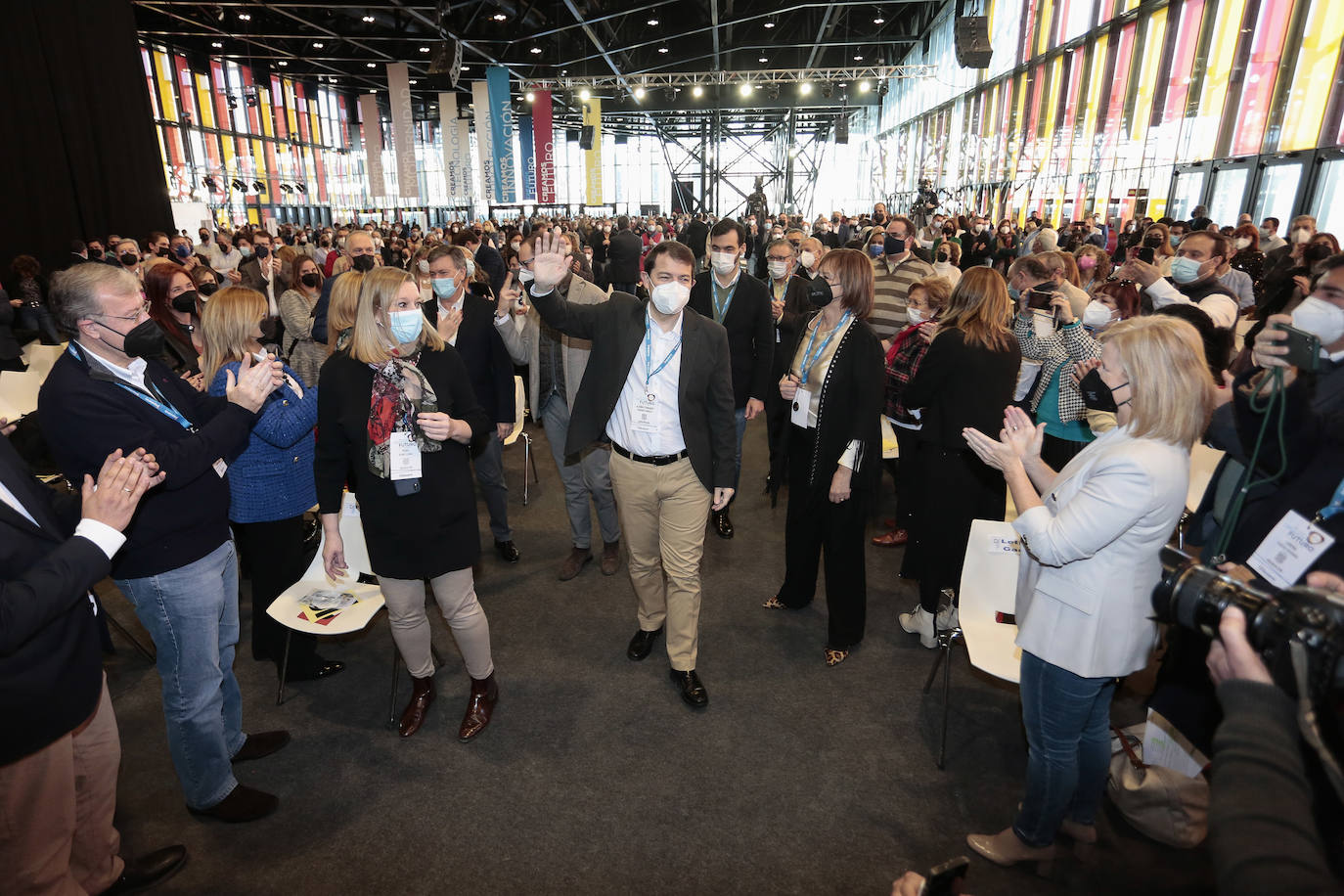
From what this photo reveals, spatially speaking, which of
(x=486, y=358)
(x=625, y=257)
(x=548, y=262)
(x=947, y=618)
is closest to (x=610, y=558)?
(x=486, y=358)

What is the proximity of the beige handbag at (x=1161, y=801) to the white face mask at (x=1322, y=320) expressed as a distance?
4.58 feet

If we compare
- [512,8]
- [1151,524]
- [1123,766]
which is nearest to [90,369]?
[1151,524]

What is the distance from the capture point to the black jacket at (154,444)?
1.85 metres

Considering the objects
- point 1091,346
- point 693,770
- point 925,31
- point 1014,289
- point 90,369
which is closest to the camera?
point 90,369

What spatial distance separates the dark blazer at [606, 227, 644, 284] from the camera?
777cm

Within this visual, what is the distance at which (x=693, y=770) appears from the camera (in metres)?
2.62

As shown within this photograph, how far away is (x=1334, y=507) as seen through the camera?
162cm

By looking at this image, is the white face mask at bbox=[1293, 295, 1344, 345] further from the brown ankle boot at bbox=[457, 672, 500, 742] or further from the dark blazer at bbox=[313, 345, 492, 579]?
the brown ankle boot at bbox=[457, 672, 500, 742]

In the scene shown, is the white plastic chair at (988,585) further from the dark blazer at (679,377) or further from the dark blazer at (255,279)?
the dark blazer at (255,279)

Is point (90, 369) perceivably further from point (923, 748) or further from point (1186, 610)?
point (923, 748)

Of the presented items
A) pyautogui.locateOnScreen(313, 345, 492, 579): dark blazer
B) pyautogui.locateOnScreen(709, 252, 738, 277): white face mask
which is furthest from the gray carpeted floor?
pyautogui.locateOnScreen(709, 252, 738, 277): white face mask

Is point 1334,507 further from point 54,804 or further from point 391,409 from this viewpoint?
point 54,804

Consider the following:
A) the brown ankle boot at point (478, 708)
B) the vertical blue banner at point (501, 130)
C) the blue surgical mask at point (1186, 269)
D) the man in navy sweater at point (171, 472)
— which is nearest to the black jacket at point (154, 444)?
the man in navy sweater at point (171, 472)

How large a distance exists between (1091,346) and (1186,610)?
2703mm
